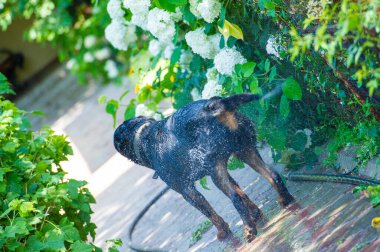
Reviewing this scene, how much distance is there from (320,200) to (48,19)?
905 centimetres

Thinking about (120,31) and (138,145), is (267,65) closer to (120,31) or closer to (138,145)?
(138,145)

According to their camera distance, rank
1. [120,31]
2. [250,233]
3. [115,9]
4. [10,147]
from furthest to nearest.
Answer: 1. [120,31]
2. [115,9]
3. [10,147]
4. [250,233]

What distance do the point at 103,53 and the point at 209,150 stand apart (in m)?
8.46

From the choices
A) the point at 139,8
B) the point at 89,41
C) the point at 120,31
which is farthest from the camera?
the point at 89,41

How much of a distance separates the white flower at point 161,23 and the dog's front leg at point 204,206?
4.90 ft

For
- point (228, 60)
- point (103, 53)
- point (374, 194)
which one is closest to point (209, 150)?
point (228, 60)

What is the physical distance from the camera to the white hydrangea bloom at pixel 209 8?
16.9ft

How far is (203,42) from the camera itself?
5.58 metres

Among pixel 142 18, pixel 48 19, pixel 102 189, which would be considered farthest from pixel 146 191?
pixel 48 19

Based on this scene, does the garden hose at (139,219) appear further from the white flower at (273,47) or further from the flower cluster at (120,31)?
the white flower at (273,47)

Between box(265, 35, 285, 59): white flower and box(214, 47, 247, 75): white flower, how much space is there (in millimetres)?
389

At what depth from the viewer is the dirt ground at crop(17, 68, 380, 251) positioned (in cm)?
425

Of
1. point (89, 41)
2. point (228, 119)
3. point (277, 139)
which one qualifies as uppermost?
point (89, 41)

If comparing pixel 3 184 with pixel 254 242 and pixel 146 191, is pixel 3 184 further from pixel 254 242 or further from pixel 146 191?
pixel 146 191
